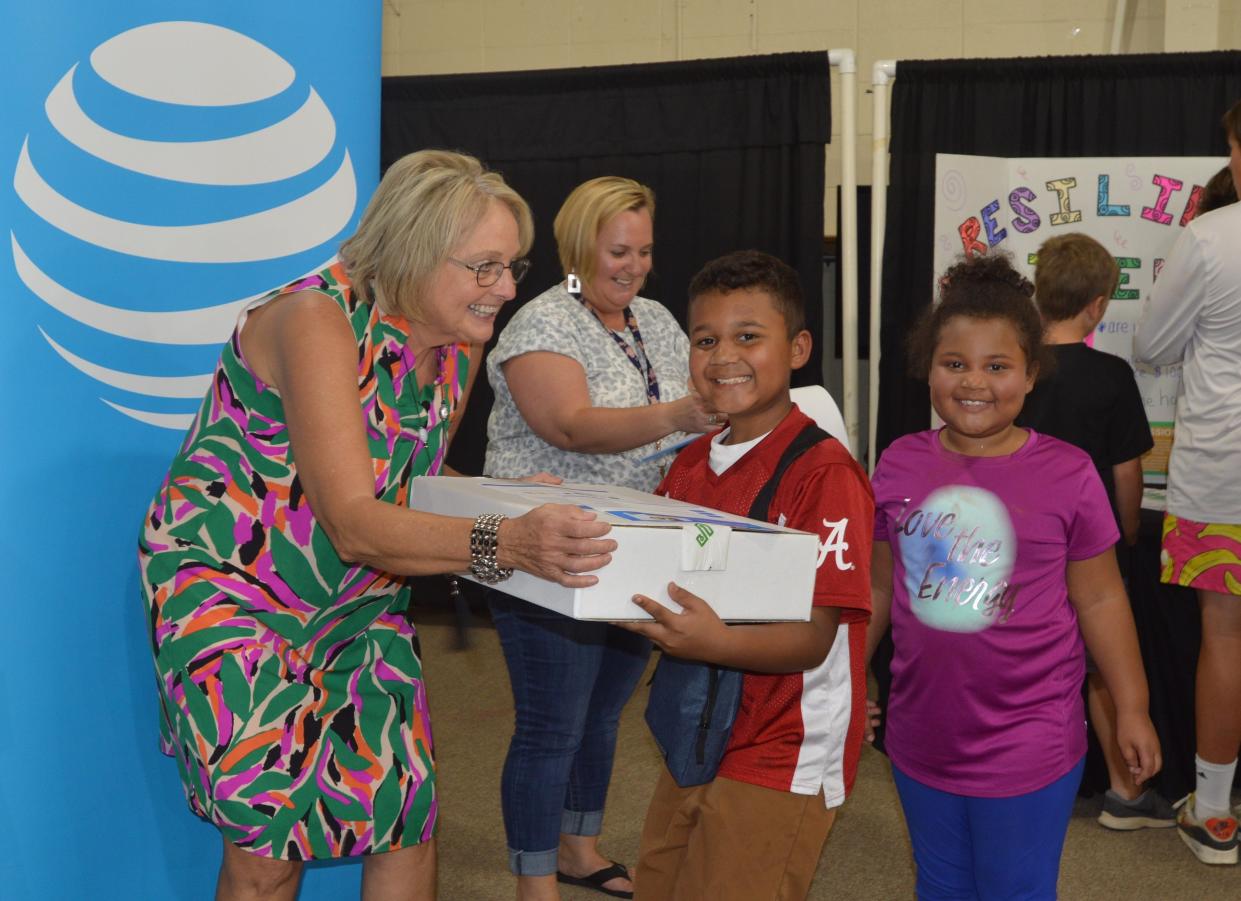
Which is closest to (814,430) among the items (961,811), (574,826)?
(961,811)

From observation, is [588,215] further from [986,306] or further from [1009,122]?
Answer: [1009,122]

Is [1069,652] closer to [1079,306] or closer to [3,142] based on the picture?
[1079,306]

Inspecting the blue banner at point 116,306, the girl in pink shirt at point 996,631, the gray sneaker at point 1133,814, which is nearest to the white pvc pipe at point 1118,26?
the gray sneaker at point 1133,814

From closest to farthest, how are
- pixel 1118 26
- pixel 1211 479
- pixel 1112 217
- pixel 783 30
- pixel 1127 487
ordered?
pixel 1211 479, pixel 1127 487, pixel 1112 217, pixel 1118 26, pixel 783 30

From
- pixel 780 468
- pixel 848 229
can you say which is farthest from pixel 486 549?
pixel 848 229

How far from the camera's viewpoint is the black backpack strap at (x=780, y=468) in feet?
5.70

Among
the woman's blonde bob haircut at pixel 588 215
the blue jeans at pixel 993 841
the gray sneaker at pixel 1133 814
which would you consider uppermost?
the woman's blonde bob haircut at pixel 588 215

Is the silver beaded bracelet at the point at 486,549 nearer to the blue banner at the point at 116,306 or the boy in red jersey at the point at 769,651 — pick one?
the boy in red jersey at the point at 769,651

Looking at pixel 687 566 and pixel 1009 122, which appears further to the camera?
pixel 1009 122

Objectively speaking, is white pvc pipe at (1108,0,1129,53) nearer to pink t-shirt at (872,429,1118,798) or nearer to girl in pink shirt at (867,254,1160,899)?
girl in pink shirt at (867,254,1160,899)

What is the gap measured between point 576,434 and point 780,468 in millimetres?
655

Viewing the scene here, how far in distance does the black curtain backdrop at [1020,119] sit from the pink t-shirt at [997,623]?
2453 millimetres

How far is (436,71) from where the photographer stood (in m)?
6.95

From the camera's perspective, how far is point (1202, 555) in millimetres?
3086
